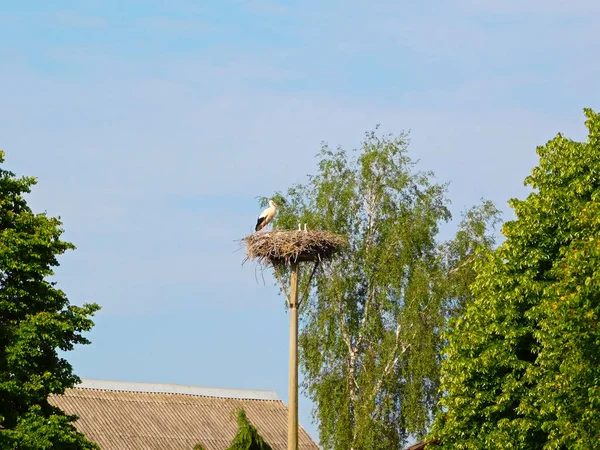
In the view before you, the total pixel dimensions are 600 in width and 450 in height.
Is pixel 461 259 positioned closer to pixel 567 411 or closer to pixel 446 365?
pixel 446 365

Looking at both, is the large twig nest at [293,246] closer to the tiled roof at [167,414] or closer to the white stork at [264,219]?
the white stork at [264,219]

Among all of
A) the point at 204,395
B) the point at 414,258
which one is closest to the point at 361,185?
the point at 414,258

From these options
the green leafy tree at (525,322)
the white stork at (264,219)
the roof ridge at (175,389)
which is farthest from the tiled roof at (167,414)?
the green leafy tree at (525,322)

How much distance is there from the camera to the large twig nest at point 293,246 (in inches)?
1122

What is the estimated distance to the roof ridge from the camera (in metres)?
46.3

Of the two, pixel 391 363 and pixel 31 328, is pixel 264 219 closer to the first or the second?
pixel 31 328

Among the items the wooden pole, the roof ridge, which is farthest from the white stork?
the roof ridge

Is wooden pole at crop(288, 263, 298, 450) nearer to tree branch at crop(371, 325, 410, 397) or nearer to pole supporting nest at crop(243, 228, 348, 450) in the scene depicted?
pole supporting nest at crop(243, 228, 348, 450)

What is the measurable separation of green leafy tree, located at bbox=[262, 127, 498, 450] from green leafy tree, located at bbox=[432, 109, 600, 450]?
37.6 ft

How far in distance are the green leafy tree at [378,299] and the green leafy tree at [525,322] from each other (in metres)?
11.5

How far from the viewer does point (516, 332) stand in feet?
99.0

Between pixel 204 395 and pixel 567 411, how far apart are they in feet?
78.7

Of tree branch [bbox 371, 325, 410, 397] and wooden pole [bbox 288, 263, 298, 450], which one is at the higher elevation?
tree branch [bbox 371, 325, 410, 397]

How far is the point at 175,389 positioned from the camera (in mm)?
48188
